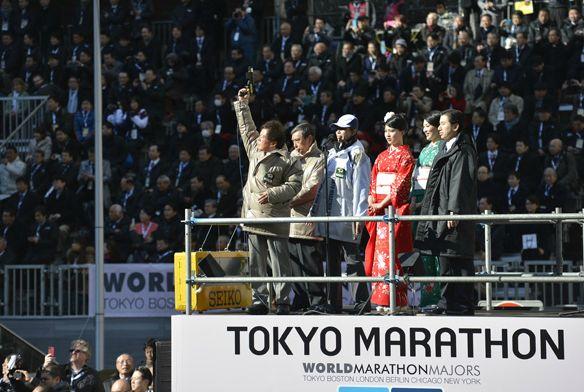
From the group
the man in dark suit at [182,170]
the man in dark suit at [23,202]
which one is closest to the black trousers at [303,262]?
the man in dark suit at [182,170]

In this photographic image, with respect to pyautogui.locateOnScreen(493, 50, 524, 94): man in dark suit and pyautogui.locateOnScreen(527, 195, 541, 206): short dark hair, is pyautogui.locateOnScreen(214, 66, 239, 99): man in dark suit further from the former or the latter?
pyautogui.locateOnScreen(527, 195, 541, 206): short dark hair

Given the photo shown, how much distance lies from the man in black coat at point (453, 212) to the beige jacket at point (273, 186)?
4.35 feet

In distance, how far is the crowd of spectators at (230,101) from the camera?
22.2 meters

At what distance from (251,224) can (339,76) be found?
13133 millimetres

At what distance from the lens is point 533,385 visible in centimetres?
1041

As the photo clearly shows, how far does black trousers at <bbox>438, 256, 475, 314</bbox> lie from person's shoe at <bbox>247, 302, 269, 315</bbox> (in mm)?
1649

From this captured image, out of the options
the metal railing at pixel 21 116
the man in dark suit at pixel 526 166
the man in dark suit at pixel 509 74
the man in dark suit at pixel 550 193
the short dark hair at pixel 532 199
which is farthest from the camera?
the metal railing at pixel 21 116

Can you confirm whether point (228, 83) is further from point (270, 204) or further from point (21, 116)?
point (270, 204)

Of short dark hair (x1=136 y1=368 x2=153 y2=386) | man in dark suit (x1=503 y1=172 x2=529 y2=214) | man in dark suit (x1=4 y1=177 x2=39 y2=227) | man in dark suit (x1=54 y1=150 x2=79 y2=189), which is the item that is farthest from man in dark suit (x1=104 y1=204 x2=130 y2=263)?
short dark hair (x1=136 y1=368 x2=153 y2=386)

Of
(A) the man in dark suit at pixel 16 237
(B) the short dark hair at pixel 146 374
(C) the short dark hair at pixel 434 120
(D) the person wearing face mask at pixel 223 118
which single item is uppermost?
(D) the person wearing face mask at pixel 223 118

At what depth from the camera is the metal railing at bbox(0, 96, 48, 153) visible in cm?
2794

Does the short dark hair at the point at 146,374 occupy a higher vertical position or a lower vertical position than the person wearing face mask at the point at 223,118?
lower

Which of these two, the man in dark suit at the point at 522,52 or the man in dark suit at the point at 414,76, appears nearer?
the man in dark suit at the point at 522,52

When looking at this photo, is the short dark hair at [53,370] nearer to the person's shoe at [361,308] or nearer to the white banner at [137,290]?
the person's shoe at [361,308]
